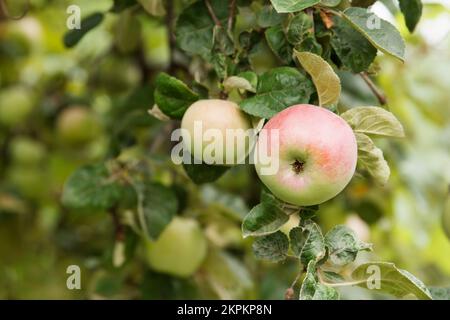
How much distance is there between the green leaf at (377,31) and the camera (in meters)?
0.75

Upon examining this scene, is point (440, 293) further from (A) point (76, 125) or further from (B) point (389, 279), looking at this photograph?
(A) point (76, 125)

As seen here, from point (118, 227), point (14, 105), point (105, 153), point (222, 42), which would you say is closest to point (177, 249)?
point (118, 227)

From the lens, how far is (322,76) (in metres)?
0.75

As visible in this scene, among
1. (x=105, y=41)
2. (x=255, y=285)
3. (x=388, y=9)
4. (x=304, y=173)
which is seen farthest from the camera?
(x=105, y=41)

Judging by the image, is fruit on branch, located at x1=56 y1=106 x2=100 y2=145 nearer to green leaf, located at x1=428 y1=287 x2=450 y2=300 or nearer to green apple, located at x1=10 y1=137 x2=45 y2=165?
green apple, located at x1=10 y1=137 x2=45 y2=165

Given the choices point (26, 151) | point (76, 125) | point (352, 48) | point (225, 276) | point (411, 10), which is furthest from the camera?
point (26, 151)

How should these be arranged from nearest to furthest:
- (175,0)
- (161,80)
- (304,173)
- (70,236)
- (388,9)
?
(304,173) → (161,80) → (388,9) → (175,0) → (70,236)

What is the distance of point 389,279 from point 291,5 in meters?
0.32

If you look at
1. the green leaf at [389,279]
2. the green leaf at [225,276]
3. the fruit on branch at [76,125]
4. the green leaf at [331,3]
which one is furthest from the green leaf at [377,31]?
the fruit on branch at [76,125]

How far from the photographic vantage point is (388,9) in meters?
1.04

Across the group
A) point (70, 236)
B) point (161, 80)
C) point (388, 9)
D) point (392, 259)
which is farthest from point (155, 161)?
point (392, 259)

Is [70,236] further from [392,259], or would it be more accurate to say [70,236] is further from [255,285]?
[392,259]
